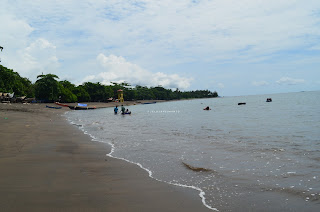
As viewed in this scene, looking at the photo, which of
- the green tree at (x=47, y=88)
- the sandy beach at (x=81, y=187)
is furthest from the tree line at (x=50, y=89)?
the sandy beach at (x=81, y=187)

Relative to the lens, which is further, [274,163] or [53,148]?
[53,148]

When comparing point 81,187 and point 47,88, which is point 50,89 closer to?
point 47,88

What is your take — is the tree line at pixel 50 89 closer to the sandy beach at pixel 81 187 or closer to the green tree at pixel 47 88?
the green tree at pixel 47 88

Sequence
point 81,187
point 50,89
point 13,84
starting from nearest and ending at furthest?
point 81,187 < point 13,84 < point 50,89

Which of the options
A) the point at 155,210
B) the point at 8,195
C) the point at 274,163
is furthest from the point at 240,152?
the point at 8,195

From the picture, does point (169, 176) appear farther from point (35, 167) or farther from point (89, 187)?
point (35, 167)

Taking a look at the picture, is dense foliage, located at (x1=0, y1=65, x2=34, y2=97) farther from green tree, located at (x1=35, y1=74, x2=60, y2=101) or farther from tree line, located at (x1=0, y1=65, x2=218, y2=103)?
green tree, located at (x1=35, y1=74, x2=60, y2=101)

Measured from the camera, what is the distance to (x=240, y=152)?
1048cm

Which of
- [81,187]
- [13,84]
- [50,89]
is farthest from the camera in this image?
[50,89]

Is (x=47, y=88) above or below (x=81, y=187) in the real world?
above

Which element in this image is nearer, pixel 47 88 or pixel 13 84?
pixel 13 84

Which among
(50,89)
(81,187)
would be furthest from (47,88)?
(81,187)

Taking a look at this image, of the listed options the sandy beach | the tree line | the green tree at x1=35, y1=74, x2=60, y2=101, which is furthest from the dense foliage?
the sandy beach

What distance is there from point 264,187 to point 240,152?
14.8 ft
